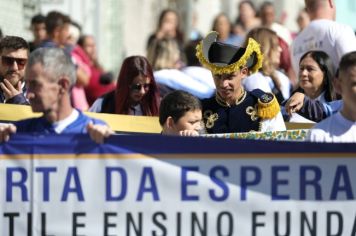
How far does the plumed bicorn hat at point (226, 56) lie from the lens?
8.79 metres

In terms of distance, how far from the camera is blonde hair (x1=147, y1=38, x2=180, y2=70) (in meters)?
12.9

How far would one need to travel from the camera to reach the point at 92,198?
24.4 ft

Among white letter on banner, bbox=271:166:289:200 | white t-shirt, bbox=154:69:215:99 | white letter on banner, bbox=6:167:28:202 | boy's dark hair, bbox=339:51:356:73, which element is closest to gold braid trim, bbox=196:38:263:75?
white letter on banner, bbox=271:166:289:200

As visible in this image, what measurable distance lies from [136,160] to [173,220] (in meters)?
0.38

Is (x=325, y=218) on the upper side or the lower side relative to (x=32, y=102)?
lower

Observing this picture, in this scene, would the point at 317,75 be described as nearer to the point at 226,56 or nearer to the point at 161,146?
the point at 226,56

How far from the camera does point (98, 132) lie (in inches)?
287

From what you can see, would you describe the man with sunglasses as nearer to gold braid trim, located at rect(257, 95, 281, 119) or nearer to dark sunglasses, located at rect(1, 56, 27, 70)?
dark sunglasses, located at rect(1, 56, 27, 70)

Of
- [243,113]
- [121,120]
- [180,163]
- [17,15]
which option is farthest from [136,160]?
[17,15]

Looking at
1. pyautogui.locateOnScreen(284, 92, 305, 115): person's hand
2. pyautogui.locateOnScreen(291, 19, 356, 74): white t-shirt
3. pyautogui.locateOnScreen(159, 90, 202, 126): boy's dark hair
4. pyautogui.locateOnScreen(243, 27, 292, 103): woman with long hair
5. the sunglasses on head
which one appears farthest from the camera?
pyautogui.locateOnScreen(243, 27, 292, 103): woman with long hair

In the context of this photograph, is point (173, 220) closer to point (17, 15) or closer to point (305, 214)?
point (305, 214)

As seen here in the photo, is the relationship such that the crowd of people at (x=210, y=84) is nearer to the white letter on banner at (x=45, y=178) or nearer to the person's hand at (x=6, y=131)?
the person's hand at (x=6, y=131)

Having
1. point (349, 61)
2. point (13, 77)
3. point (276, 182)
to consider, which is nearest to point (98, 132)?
point (276, 182)

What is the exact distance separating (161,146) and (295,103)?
6.94 ft
